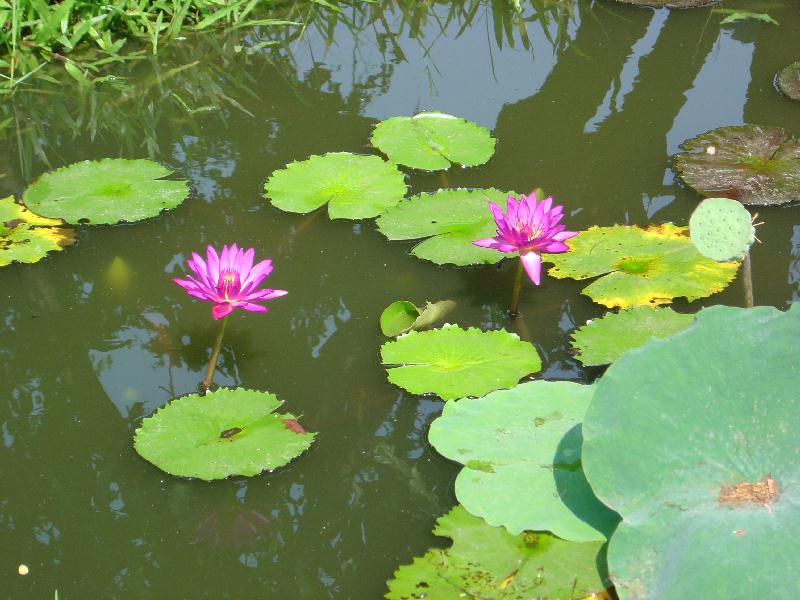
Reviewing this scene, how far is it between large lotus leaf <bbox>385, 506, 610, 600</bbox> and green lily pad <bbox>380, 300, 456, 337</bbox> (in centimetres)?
72

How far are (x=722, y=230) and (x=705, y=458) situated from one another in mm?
505

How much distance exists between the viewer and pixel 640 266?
281 centimetres

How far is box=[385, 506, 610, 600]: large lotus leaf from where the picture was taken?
6.13ft

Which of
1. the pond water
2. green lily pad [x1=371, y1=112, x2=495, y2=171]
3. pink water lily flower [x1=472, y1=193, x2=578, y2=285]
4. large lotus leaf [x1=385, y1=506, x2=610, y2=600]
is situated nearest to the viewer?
large lotus leaf [x1=385, y1=506, x2=610, y2=600]

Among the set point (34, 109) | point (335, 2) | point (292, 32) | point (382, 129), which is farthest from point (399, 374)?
point (335, 2)

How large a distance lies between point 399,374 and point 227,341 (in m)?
0.52

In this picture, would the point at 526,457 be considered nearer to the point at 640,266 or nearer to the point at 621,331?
the point at 621,331

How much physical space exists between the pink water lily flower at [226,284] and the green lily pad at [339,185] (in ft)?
2.06

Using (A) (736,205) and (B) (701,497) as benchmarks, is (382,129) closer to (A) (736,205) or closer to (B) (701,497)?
(A) (736,205)

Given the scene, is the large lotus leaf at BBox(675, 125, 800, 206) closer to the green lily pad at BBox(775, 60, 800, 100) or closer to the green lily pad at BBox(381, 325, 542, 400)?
the green lily pad at BBox(775, 60, 800, 100)

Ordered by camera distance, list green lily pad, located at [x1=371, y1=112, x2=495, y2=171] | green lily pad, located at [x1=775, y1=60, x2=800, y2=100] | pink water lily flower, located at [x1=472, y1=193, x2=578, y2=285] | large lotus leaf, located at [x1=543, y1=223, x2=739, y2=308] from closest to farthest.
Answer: pink water lily flower, located at [x1=472, y1=193, x2=578, y2=285] < large lotus leaf, located at [x1=543, y1=223, x2=739, y2=308] < green lily pad, located at [x1=371, y1=112, x2=495, y2=171] < green lily pad, located at [x1=775, y1=60, x2=800, y2=100]

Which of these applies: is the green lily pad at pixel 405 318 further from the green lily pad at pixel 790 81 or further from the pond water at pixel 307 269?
the green lily pad at pixel 790 81

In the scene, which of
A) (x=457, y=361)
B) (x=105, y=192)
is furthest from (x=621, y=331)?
(x=105, y=192)

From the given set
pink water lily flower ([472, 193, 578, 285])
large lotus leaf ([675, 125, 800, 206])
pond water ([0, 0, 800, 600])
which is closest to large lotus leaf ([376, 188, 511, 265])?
pond water ([0, 0, 800, 600])
